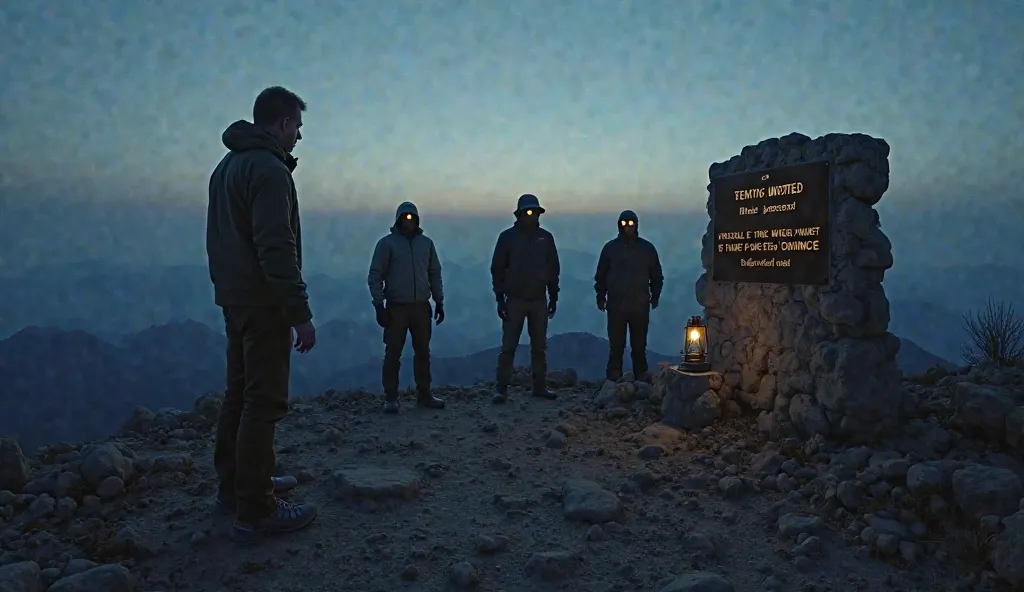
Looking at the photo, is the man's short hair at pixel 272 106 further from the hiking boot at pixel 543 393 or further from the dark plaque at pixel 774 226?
the hiking boot at pixel 543 393

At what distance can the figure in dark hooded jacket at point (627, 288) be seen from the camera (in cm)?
938

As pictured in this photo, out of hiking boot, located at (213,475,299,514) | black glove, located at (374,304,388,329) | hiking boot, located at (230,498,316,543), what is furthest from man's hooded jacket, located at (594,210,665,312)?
hiking boot, located at (230,498,316,543)

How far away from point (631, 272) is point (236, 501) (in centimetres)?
657

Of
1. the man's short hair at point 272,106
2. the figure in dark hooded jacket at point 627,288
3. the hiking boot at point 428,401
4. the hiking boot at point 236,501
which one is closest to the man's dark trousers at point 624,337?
the figure in dark hooded jacket at point 627,288

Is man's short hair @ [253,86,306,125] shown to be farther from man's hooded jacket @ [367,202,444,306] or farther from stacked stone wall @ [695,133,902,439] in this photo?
stacked stone wall @ [695,133,902,439]

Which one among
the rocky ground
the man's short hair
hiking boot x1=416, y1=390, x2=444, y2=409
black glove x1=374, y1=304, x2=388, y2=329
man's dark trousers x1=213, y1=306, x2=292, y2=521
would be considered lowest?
the rocky ground

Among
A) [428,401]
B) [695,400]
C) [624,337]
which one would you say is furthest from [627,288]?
[428,401]

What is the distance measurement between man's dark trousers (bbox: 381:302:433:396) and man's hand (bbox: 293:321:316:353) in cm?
403

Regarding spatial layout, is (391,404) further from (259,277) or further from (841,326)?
(841,326)

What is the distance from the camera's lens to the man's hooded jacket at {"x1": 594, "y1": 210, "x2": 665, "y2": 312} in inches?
368

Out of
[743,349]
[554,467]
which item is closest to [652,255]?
[743,349]

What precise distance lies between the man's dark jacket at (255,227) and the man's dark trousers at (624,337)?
6.43m

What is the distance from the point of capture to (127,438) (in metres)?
6.41

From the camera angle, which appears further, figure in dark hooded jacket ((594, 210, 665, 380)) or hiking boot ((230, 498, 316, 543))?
figure in dark hooded jacket ((594, 210, 665, 380))
